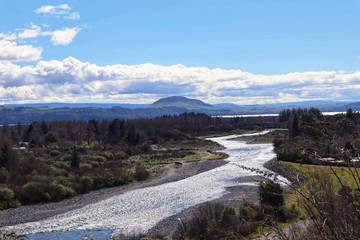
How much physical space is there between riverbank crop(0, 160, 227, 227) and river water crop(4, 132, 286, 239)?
4.26 feet

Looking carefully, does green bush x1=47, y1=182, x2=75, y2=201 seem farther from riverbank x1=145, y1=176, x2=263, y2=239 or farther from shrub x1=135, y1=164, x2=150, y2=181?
riverbank x1=145, y1=176, x2=263, y2=239

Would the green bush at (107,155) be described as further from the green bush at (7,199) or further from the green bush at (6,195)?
the green bush at (6,195)

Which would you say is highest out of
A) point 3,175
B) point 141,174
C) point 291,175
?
point 291,175

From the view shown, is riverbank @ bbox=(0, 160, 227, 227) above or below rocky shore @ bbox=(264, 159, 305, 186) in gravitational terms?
below

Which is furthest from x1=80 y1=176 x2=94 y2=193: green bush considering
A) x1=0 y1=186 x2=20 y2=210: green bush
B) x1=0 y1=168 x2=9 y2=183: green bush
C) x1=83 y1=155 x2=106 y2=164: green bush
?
x1=83 y1=155 x2=106 y2=164: green bush

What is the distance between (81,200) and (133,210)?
7789mm

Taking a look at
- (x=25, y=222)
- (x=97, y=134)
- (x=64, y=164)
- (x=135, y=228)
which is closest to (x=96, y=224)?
(x=135, y=228)

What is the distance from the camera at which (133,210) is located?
111 feet

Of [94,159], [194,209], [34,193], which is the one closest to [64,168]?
[94,159]

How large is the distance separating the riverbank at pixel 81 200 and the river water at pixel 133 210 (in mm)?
1299

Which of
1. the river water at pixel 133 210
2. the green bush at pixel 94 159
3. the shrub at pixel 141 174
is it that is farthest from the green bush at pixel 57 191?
the green bush at pixel 94 159

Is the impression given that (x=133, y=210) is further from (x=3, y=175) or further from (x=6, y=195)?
(x=3, y=175)

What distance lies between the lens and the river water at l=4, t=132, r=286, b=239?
27.8 metres

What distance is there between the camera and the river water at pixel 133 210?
27.8m
